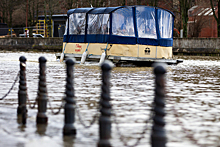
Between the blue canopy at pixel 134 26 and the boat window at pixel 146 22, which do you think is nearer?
the blue canopy at pixel 134 26

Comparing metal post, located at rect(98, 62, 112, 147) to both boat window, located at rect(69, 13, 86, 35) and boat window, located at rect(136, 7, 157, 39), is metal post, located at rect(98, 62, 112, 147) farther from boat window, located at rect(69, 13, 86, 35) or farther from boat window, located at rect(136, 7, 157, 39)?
boat window, located at rect(69, 13, 86, 35)

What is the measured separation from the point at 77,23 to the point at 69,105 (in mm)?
20839

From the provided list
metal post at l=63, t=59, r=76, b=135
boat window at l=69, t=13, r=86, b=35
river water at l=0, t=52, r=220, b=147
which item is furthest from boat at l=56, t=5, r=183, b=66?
metal post at l=63, t=59, r=76, b=135

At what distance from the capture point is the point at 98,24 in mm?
25484

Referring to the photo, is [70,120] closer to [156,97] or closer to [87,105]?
[156,97]

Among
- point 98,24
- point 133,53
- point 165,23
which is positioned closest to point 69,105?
point 133,53

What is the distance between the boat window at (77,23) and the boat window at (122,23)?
2506mm

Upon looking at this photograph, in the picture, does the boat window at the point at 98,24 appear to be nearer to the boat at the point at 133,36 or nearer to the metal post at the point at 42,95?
the boat at the point at 133,36

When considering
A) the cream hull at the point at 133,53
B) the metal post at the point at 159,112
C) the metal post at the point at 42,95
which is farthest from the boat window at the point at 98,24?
the metal post at the point at 159,112

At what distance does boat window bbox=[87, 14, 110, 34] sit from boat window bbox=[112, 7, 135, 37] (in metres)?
0.44

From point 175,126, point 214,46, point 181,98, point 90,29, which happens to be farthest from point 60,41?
point 175,126

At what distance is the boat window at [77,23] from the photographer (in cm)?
2638

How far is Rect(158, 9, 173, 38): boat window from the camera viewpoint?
24.8 m

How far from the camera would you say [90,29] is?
26016 mm
